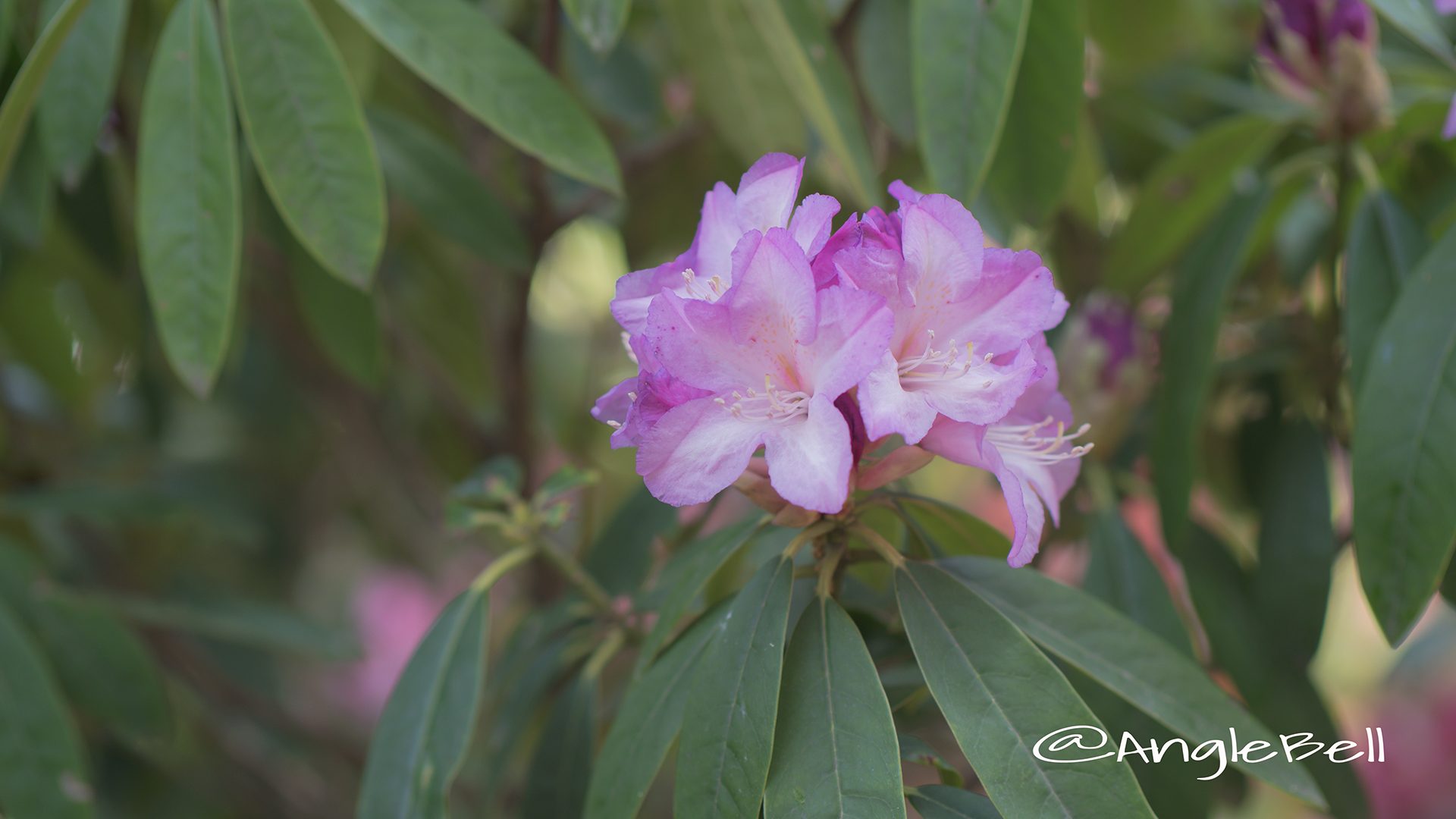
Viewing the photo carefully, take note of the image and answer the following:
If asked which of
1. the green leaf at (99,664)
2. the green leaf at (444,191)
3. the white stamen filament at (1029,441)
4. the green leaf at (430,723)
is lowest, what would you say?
the green leaf at (99,664)

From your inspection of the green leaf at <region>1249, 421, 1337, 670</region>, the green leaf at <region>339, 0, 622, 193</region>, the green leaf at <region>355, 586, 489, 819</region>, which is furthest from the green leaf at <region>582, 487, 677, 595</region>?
the green leaf at <region>1249, 421, 1337, 670</region>

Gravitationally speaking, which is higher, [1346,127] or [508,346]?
[1346,127]

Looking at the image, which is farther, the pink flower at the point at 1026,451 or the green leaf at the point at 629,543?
the green leaf at the point at 629,543

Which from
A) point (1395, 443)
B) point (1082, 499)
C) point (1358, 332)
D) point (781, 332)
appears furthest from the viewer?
point (1082, 499)

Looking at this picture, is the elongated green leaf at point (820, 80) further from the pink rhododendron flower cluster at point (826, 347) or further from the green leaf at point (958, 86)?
the pink rhododendron flower cluster at point (826, 347)

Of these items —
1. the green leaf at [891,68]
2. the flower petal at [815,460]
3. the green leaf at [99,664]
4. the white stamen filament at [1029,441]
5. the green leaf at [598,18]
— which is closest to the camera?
the flower petal at [815,460]

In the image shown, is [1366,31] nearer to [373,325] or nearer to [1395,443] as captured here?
[1395,443]

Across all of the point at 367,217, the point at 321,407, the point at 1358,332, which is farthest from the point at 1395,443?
the point at 321,407

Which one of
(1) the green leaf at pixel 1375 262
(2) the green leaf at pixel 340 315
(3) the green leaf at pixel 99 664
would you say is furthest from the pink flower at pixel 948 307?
(3) the green leaf at pixel 99 664
